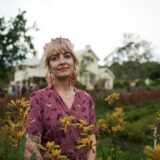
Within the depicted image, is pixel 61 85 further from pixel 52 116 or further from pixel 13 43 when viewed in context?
pixel 13 43

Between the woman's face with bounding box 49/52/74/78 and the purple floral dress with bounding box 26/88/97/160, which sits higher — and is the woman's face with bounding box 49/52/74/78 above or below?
above

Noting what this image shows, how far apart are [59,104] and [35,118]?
25 cm

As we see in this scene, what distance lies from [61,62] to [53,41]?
0.83 ft

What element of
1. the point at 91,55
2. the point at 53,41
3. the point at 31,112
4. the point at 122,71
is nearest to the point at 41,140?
the point at 31,112

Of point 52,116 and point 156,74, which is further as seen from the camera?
point 156,74

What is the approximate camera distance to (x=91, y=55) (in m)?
31.3

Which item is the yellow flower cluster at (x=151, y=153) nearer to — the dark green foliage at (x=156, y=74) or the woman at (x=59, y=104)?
the woman at (x=59, y=104)

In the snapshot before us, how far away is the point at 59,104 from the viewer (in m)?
1.68

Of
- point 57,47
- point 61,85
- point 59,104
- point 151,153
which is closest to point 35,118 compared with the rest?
point 59,104

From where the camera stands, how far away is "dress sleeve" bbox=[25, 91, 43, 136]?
1487 millimetres

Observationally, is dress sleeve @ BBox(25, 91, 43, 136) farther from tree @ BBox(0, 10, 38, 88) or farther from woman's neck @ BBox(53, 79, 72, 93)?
tree @ BBox(0, 10, 38, 88)

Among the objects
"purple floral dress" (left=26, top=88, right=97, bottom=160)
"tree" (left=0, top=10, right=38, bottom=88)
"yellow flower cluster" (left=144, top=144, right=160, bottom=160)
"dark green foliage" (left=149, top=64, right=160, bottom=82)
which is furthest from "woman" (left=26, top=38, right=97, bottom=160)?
"dark green foliage" (left=149, top=64, right=160, bottom=82)

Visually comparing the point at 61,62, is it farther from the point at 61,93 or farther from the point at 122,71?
the point at 122,71

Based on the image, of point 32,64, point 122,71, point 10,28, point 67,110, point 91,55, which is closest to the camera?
point 67,110
